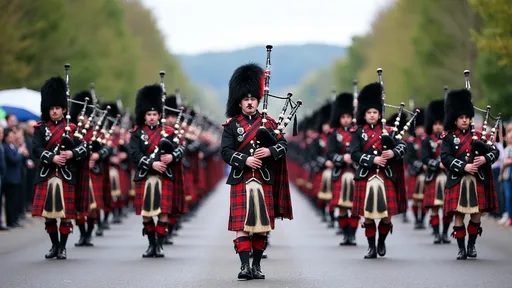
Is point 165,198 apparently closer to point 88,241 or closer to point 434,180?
point 88,241

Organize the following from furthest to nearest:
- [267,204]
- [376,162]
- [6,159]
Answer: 1. [6,159]
2. [376,162]
3. [267,204]

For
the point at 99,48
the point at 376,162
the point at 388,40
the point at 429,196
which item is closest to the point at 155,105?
the point at 376,162

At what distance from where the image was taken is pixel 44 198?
16.3 m

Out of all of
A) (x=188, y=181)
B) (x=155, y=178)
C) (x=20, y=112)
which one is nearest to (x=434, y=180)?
(x=155, y=178)

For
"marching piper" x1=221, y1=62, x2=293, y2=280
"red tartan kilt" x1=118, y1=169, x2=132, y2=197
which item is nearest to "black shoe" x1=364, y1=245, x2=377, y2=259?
"marching piper" x1=221, y1=62, x2=293, y2=280

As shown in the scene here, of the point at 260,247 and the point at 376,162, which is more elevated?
the point at 376,162

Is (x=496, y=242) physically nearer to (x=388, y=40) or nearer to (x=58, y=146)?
(x=58, y=146)

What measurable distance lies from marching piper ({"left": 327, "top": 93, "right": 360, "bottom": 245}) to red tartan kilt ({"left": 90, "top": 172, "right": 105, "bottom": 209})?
11.5ft

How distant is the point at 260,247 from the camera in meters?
14.0

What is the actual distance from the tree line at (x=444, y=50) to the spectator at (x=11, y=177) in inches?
389

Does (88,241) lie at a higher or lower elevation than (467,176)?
lower

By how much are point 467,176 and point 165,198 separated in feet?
12.6

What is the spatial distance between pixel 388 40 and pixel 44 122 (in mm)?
52745

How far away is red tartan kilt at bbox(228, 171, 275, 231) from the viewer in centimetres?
1384
